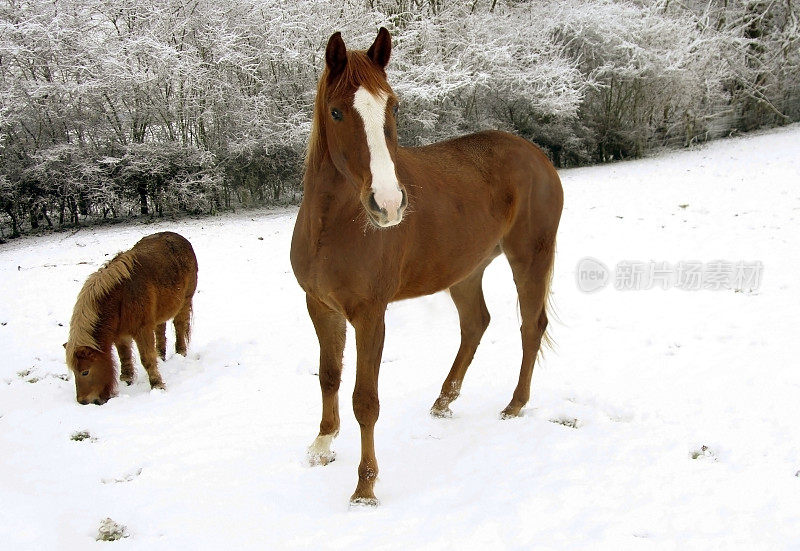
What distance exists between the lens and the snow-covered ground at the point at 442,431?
2.54 metres

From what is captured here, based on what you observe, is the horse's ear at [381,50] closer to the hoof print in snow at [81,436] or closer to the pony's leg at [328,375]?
the pony's leg at [328,375]

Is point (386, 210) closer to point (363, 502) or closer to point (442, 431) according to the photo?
point (363, 502)

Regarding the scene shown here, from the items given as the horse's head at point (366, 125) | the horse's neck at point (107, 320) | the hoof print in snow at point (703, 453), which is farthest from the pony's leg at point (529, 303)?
the horse's neck at point (107, 320)

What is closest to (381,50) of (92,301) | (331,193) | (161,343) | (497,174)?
(331,193)

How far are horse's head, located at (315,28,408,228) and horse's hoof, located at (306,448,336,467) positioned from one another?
1604 millimetres

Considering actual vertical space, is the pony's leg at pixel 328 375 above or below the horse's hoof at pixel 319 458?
above

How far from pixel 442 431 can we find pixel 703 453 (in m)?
1.53

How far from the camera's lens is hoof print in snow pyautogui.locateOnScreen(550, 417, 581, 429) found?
3.54m

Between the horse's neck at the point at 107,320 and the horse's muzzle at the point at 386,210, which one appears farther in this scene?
the horse's neck at the point at 107,320

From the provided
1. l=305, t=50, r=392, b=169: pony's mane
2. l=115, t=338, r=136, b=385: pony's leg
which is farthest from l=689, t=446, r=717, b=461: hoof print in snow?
l=115, t=338, r=136, b=385: pony's leg

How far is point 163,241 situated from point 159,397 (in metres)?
1.56

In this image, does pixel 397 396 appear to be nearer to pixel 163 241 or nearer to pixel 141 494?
pixel 141 494

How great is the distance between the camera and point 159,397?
4477 mm

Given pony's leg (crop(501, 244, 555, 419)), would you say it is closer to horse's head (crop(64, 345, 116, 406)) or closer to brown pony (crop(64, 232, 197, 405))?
brown pony (crop(64, 232, 197, 405))
